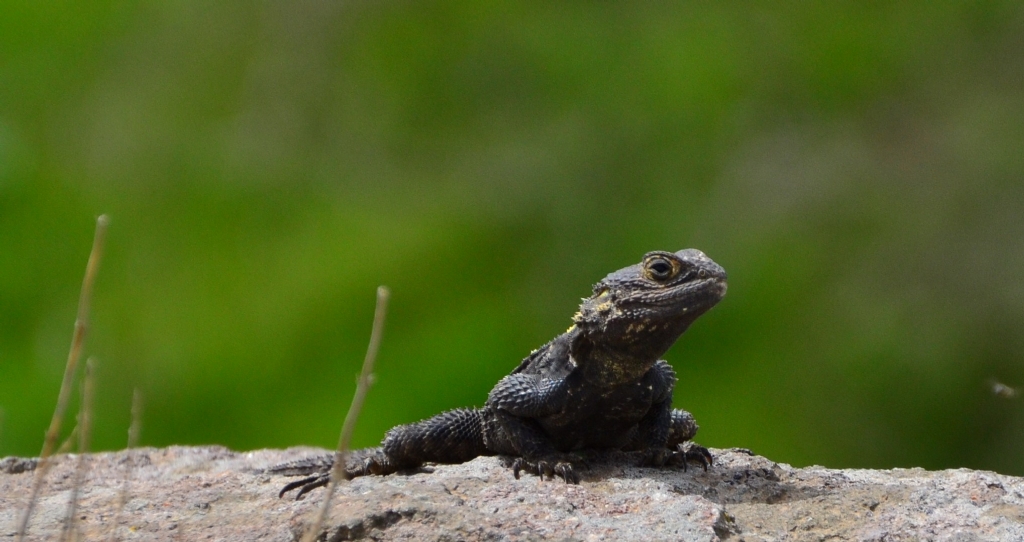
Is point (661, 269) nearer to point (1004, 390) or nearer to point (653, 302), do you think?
point (653, 302)

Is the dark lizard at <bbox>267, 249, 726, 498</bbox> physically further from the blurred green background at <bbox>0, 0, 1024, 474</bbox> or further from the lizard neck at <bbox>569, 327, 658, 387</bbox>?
the blurred green background at <bbox>0, 0, 1024, 474</bbox>

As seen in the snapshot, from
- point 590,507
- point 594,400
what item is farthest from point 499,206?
point 590,507

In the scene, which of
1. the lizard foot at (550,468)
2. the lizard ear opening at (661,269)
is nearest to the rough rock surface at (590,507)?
A: the lizard foot at (550,468)

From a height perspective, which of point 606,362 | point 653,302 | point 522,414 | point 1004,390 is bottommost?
point 522,414

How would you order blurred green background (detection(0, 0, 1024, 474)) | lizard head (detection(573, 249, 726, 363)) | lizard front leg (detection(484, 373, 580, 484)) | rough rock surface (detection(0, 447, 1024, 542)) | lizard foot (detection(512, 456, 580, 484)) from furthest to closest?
blurred green background (detection(0, 0, 1024, 474)), lizard front leg (detection(484, 373, 580, 484)), lizard head (detection(573, 249, 726, 363)), lizard foot (detection(512, 456, 580, 484)), rough rock surface (detection(0, 447, 1024, 542))

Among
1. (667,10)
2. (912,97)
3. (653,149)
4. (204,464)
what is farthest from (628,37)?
(204,464)

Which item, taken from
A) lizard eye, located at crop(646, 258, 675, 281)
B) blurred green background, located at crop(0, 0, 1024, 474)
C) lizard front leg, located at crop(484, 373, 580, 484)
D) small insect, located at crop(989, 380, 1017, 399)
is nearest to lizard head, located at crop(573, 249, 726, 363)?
lizard eye, located at crop(646, 258, 675, 281)
